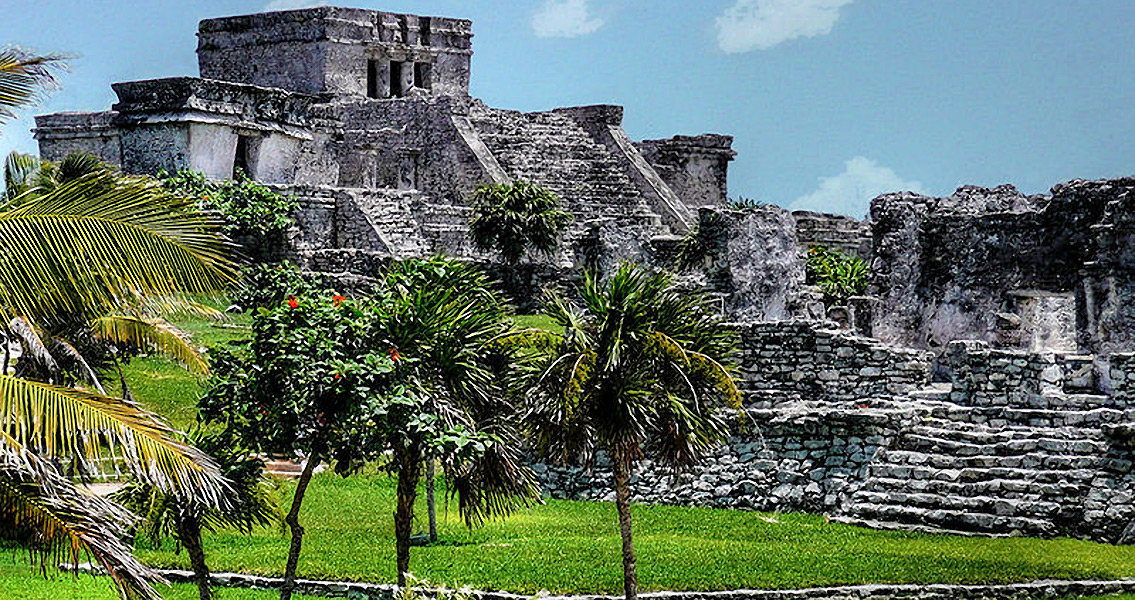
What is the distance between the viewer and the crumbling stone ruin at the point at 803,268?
586 inches

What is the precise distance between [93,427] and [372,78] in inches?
1192

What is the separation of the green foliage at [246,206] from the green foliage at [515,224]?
2.90 m

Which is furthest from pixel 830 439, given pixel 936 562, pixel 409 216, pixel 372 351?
pixel 409 216

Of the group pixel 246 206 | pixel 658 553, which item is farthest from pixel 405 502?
pixel 246 206

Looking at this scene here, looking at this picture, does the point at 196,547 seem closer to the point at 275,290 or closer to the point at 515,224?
the point at 275,290

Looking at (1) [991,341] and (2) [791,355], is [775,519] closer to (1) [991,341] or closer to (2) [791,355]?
(2) [791,355]

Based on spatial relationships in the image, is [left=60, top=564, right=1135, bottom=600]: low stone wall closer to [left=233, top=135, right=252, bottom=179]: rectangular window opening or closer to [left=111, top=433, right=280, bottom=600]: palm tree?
[left=111, top=433, right=280, bottom=600]: palm tree

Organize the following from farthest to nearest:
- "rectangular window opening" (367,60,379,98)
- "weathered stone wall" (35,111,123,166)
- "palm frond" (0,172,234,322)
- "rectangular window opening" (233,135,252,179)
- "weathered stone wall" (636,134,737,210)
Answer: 1. "rectangular window opening" (367,60,379,98)
2. "weathered stone wall" (636,134,737,210)
3. "rectangular window opening" (233,135,252,179)
4. "weathered stone wall" (35,111,123,166)
5. "palm frond" (0,172,234,322)

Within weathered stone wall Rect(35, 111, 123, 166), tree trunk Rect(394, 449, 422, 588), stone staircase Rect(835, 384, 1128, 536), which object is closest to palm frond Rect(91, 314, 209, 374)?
tree trunk Rect(394, 449, 422, 588)

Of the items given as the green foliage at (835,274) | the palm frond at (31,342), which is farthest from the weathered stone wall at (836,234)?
the palm frond at (31,342)

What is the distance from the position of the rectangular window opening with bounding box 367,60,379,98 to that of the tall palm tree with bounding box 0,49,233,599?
93.7ft

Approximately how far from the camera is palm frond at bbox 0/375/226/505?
804 centimetres

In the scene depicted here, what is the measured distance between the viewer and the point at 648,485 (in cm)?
1569

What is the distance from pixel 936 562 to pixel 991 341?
7.14 metres
